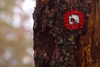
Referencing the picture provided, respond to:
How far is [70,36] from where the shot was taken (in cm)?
111

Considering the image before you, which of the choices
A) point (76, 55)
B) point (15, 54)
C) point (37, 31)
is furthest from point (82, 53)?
point (15, 54)

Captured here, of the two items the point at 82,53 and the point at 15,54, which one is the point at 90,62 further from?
the point at 15,54

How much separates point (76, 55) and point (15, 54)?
1414 centimetres

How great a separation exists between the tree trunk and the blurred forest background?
13397 millimetres

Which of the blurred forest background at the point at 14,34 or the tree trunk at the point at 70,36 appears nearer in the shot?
the tree trunk at the point at 70,36

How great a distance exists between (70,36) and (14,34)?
14209mm

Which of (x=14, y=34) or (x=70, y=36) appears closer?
(x=70, y=36)

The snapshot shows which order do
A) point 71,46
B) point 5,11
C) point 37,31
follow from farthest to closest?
point 5,11
point 37,31
point 71,46

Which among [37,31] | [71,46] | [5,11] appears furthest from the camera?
[5,11]

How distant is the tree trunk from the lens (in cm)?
110

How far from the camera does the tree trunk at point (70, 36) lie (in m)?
1.10

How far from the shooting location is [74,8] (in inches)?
44.8

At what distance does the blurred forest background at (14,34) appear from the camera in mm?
14445

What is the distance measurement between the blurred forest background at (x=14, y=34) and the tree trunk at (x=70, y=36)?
13397 mm
